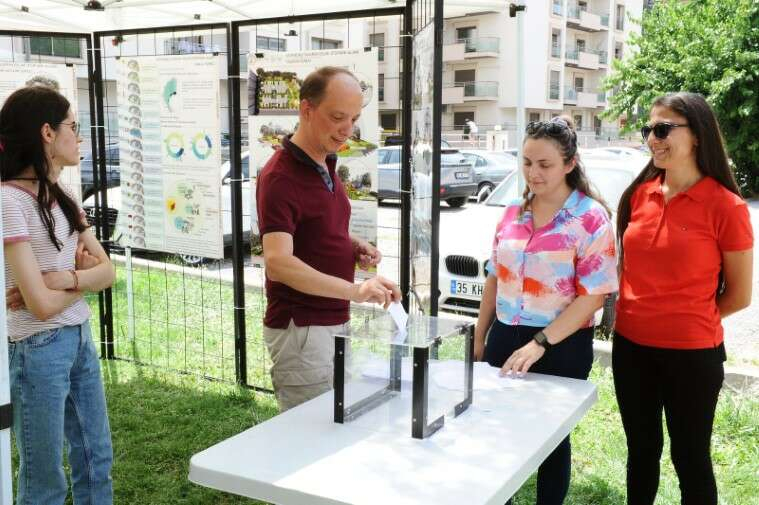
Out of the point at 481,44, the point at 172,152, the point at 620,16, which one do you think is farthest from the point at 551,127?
the point at 620,16

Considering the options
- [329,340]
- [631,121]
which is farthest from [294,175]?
[631,121]

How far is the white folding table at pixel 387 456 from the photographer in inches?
66.3

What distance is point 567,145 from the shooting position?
257cm

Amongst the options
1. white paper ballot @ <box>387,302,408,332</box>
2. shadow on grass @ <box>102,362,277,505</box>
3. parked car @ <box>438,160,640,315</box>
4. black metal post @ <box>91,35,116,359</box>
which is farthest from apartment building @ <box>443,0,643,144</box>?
white paper ballot @ <box>387,302,408,332</box>

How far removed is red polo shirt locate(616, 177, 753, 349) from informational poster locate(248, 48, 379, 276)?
5.30 feet

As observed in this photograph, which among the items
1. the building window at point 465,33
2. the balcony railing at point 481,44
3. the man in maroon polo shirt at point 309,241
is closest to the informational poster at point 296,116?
the man in maroon polo shirt at point 309,241

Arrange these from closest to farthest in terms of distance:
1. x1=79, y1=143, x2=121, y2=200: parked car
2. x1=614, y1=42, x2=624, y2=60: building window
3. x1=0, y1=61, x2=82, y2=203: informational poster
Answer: x1=0, y1=61, x2=82, y2=203: informational poster, x1=79, y1=143, x2=121, y2=200: parked car, x1=614, y1=42, x2=624, y2=60: building window

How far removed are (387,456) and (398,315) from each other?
1.31ft

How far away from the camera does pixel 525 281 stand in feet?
8.48

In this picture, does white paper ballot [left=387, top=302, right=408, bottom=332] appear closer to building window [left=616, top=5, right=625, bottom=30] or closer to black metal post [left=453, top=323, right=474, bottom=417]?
black metal post [left=453, top=323, right=474, bottom=417]

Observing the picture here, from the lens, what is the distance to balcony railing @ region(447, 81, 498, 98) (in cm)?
4100

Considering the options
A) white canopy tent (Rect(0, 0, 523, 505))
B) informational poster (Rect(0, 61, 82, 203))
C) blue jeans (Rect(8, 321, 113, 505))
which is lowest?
blue jeans (Rect(8, 321, 113, 505))

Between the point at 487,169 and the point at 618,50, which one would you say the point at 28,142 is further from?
the point at 618,50

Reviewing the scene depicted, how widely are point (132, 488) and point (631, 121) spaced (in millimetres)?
17722
